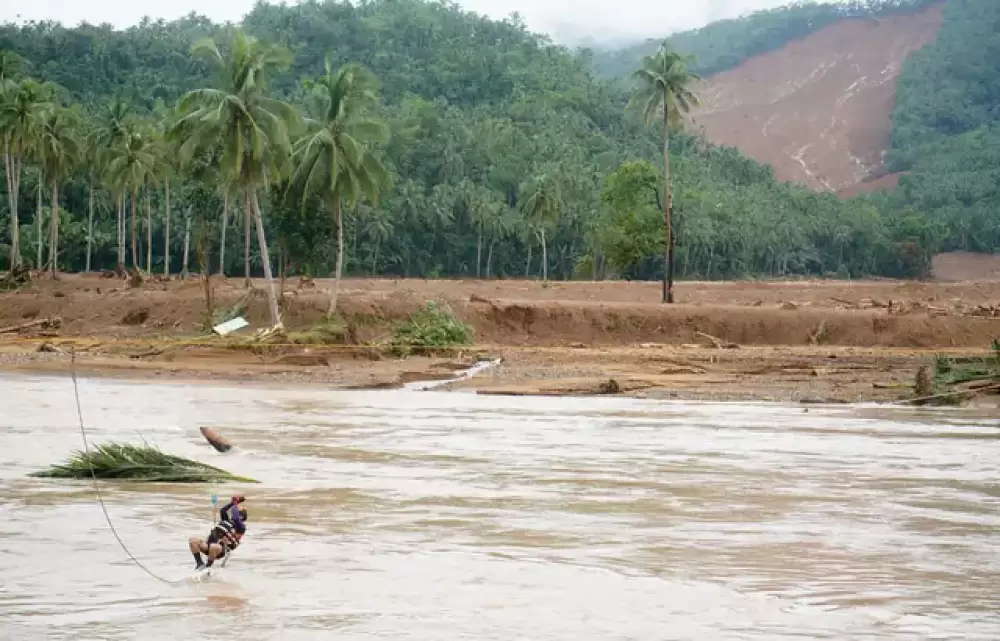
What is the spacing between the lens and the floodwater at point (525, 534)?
1146 centimetres

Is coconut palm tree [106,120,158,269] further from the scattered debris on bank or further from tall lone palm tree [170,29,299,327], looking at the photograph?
the scattered debris on bank

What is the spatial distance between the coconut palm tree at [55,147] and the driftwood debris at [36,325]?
12.0 meters

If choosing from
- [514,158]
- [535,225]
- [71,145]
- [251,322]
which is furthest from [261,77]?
[514,158]

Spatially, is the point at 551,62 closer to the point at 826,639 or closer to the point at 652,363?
the point at 652,363

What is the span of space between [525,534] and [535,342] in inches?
1387

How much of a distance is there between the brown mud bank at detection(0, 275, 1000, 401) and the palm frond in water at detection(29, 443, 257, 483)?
15.8 m

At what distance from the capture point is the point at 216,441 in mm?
21812

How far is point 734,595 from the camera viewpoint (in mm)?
12383

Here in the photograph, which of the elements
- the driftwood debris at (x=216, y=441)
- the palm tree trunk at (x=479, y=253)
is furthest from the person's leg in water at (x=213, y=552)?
the palm tree trunk at (x=479, y=253)

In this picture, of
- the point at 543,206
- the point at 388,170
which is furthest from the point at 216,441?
the point at 543,206

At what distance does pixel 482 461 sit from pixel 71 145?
50.0m

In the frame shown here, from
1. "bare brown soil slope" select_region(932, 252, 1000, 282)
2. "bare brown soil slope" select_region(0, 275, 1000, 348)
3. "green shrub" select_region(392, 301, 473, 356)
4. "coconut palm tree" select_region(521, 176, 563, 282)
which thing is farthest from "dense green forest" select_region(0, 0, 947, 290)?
"green shrub" select_region(392, 301, 473, 356)

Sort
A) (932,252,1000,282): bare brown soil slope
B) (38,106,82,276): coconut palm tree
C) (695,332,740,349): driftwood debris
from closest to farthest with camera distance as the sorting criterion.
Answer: (695,332,740,349): driftwood debris < (38,106,82,276): coconut palm tree < (932,252,1000,282): bare brown soil slope

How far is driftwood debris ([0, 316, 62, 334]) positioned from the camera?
5139 cm
